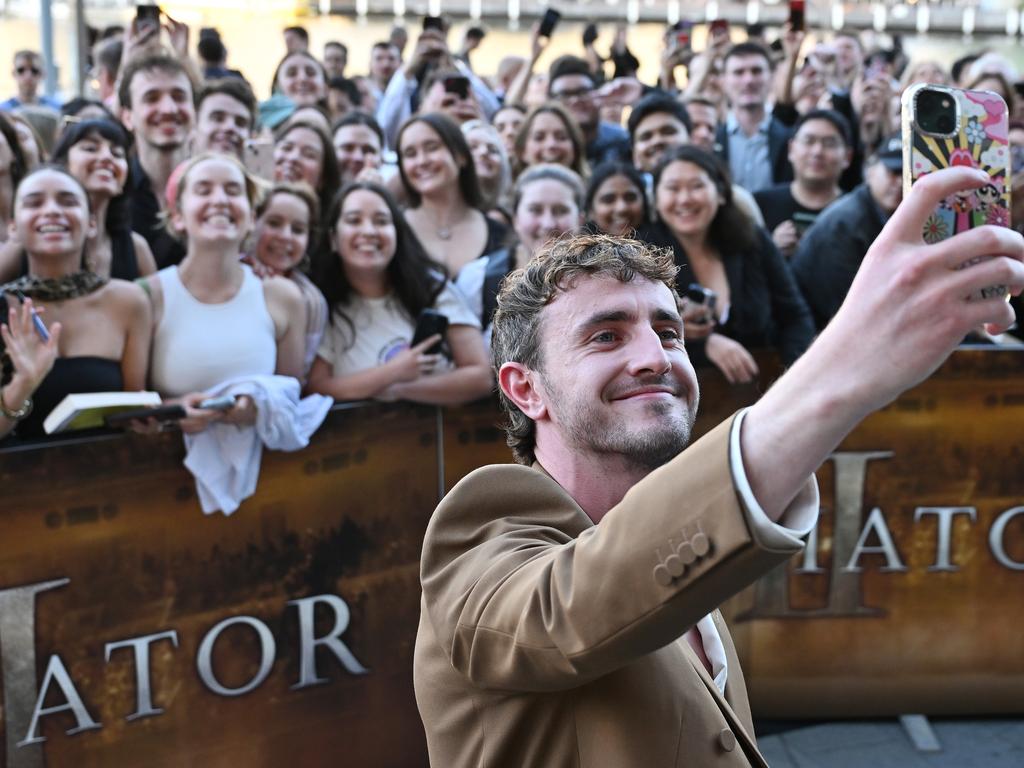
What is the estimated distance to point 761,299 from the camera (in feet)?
16.4

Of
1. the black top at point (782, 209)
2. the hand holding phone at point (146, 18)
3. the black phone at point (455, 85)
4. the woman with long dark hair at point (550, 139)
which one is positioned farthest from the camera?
the black phone at point (455, 85)

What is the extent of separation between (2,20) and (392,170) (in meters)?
14.7

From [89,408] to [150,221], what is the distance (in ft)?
4.55

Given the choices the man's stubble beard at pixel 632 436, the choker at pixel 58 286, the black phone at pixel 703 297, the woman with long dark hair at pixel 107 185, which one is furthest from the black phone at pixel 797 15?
the man's stubble beard at pixel 632 436

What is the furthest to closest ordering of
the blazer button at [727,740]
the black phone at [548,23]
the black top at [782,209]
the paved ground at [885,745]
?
the black phone at [548,23], the black top at [782,209], the paved ground at [885,745], the blazer button at [727,740]

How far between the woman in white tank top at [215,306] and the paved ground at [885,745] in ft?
7.94

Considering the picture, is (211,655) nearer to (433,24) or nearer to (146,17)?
(146,17)

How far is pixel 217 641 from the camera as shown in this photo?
4105mm

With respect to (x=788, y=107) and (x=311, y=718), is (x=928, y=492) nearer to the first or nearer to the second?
(x=311, y=718)

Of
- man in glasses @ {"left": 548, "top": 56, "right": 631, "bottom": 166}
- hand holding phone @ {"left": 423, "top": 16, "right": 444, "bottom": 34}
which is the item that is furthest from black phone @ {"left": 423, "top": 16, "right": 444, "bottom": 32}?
man in glasses @ {"left": 548, "top": 56, "right": 631, "bottom": 166}

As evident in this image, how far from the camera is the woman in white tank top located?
13.5ft

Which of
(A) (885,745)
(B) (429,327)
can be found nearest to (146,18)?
(B) (429,327)

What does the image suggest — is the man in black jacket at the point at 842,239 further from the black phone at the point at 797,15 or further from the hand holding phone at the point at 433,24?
the hand holding phone at the point at 433,24

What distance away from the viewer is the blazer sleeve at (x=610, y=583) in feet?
3.99
